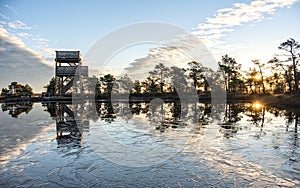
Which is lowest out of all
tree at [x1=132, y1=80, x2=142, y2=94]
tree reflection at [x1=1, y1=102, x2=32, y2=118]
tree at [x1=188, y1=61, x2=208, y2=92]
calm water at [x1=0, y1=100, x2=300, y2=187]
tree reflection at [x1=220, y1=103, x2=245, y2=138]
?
calm water at [x1=0, y1=100, x2=300, y2=187]

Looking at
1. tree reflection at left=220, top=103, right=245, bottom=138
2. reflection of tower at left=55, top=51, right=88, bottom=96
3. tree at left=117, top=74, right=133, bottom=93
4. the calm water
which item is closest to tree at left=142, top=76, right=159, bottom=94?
tree at left=117, top=74, right=133, bottom=93

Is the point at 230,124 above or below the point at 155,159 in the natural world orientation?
above

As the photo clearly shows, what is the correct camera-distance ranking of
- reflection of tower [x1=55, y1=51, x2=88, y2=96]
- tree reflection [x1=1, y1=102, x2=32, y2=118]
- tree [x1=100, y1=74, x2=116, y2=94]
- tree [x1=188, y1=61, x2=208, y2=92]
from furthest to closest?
tree [x1=100, y1=74, x2=116, y2=94] < tree [x1=188, y1=61, x2=208, y2=92] < reflection of tower [x1=55, y1=51, x2=88, y2=96] < tree reflection [x1=1, y1=102, x2=32, y2=118]

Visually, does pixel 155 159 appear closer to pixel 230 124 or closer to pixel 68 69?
pixel 230 124

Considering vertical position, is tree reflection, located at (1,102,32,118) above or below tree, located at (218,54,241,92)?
below

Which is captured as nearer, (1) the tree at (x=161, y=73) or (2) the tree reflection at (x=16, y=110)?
(2) the tree reflection at (x=16, y=110)

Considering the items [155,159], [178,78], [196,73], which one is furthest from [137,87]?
[155,159]

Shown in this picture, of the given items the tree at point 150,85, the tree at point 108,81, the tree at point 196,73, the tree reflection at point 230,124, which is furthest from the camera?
the tree at point 108,81

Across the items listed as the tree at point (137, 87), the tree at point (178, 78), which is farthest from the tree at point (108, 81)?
the tree at point (178, 78)

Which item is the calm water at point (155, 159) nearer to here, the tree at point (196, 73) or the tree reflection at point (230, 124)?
the tree reflection at point (230, 124)

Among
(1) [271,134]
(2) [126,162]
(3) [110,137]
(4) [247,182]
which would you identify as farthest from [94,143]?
(1) [271,134]

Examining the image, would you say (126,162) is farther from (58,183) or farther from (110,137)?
(110,137)

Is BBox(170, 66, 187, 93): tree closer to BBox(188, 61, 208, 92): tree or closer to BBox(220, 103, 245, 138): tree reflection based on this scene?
BBox(188, 61, 208, 92): tree

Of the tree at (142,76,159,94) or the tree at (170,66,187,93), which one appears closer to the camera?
the tree at (170,66,187,93)
